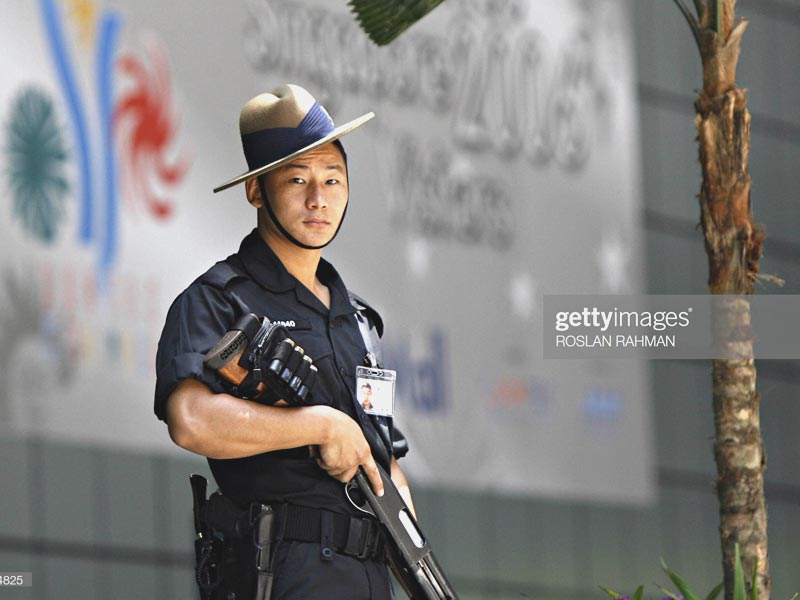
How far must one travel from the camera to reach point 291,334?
4699mm

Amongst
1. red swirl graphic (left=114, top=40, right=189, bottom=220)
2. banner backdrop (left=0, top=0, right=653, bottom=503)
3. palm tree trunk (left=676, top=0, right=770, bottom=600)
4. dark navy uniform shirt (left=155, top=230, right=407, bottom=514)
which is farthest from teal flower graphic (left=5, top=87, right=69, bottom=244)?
dark navy uniform shirt (left=155, top=230, right=407, bottom=514)

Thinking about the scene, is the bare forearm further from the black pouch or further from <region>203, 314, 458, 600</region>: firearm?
the black pouch

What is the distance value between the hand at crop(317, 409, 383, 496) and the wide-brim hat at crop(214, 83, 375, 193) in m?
0.72

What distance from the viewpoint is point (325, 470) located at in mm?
4621

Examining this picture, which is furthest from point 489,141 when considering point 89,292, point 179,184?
point 89,292

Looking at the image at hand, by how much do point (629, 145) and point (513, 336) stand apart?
2.36 m

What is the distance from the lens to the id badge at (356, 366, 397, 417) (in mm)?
4742

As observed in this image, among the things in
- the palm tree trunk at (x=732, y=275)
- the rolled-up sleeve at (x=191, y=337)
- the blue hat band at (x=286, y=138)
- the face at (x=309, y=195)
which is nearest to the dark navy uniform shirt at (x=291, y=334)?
the rolled-up sleeve at (x=191, y=337)

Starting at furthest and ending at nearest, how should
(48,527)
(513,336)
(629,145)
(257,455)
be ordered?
(629,145) → (513,336) → (48,527) → (257,455)

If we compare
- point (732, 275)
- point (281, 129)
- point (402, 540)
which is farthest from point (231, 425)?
point (732, 275)

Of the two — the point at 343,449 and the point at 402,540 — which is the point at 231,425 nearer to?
the point at 343,449

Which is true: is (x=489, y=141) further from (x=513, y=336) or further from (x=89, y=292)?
(x=89, y=292)

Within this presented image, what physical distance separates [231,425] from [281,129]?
870 millimetres

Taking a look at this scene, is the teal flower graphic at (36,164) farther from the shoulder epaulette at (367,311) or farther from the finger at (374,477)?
the finger at (374,477)
